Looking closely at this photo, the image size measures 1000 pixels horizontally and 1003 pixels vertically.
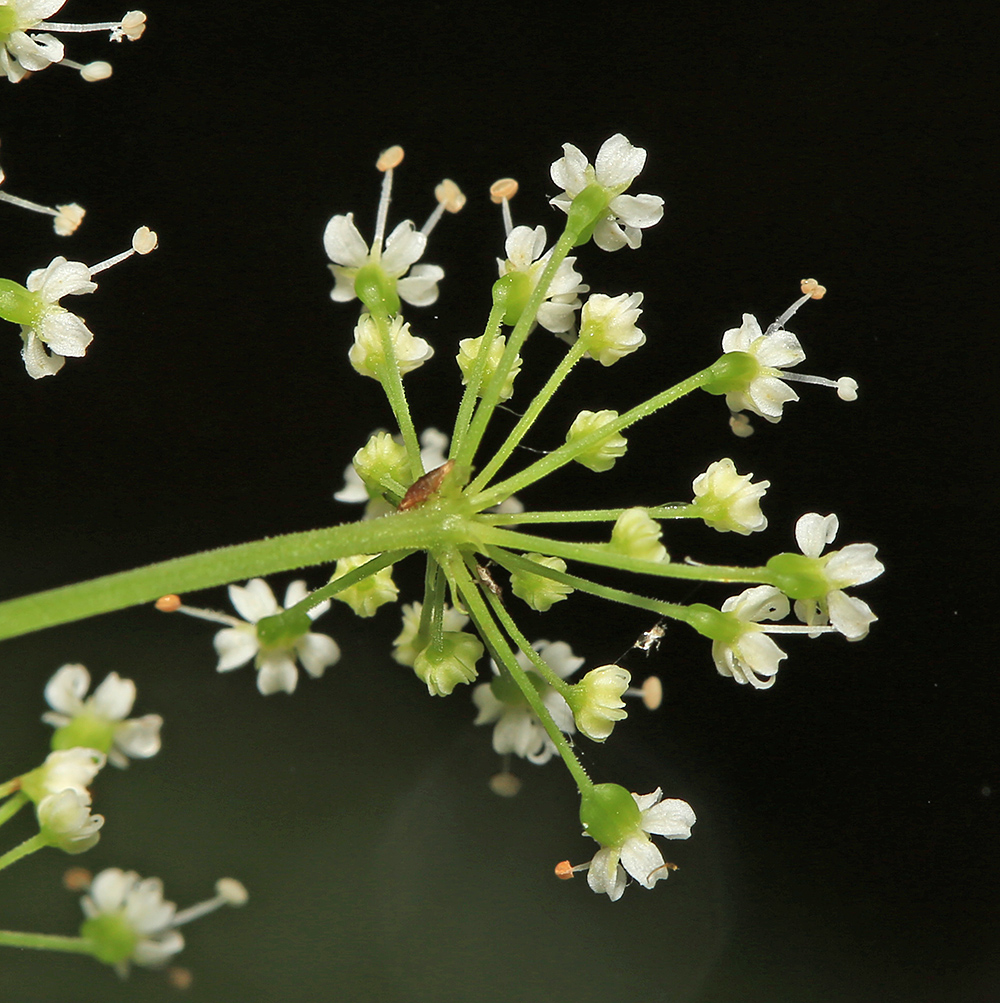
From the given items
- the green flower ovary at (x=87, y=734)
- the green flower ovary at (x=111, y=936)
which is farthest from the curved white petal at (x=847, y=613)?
the green flower ovary at (x=111, y=936)

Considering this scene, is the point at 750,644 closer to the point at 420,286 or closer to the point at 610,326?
the point at 610,326

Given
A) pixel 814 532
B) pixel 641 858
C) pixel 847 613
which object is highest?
pixel 814 532

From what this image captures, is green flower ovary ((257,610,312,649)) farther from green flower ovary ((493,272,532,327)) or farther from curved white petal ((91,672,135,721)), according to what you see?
green flower ovary ((493,272,532,327))

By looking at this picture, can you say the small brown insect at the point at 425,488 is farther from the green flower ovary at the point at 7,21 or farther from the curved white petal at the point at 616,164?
the green flower ovary at the point at 7,21

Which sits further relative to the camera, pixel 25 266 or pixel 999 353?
pixel 999 353

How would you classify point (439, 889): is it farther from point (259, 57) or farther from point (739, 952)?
point (259, 57)

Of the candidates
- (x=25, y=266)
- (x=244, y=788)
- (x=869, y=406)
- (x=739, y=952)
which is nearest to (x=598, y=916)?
(x=739, y=952)

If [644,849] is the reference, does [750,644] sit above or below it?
above

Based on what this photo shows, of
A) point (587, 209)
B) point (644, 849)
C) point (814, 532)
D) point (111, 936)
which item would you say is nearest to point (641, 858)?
point (644, 849)
